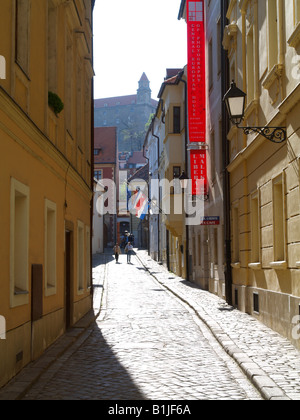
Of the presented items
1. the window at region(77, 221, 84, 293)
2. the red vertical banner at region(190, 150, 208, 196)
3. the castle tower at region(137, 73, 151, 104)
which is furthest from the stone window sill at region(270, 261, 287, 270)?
the castle tower at region(137, 73, 151, 104)

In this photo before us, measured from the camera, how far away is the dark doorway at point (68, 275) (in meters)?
14.9

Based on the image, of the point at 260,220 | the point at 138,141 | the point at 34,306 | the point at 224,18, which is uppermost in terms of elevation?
the point at 138,141

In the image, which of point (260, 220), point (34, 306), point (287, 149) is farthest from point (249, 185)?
point (34, 306)

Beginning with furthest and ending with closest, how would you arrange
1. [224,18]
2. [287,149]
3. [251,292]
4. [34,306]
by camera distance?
1. [224,18]
2. [251,292]
3. [287,149]
4. [34,306]

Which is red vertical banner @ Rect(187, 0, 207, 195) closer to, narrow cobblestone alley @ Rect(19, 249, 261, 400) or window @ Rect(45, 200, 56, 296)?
narrow cobblestone alley @ Rect(19, 249, 261, 400)

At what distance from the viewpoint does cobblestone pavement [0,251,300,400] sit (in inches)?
304

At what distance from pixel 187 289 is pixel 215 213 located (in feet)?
14.6

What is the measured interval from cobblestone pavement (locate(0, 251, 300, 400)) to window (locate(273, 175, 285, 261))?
155 cm

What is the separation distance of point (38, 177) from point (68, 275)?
15.8ft

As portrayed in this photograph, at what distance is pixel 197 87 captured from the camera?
2478cm

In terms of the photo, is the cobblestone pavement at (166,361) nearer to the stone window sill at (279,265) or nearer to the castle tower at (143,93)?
the stone window sill at (279,265)

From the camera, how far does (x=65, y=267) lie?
14500 mm
